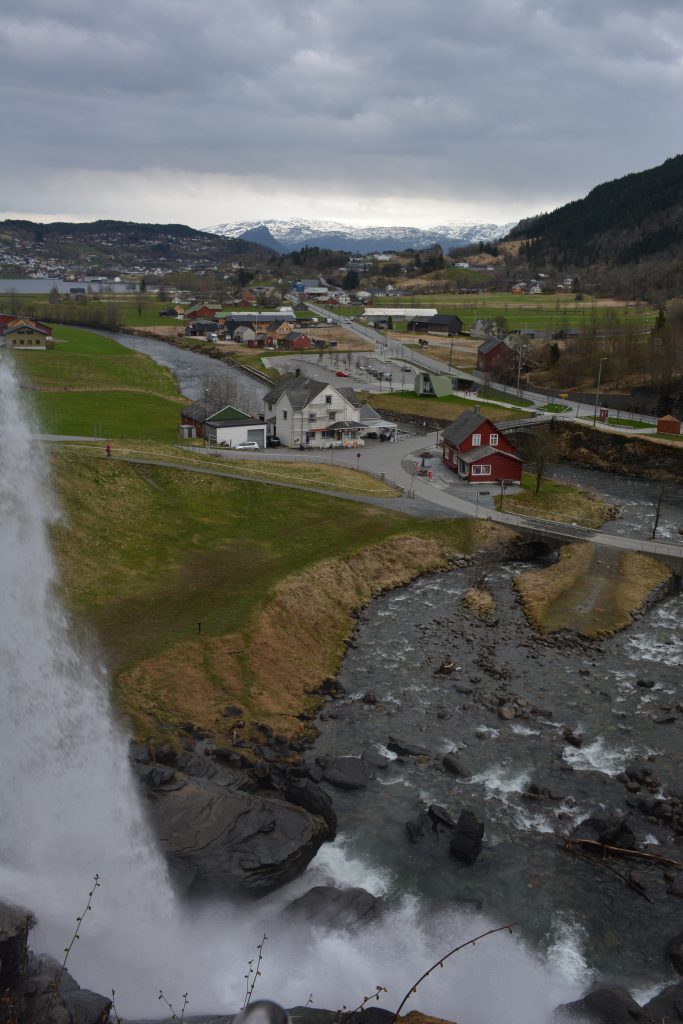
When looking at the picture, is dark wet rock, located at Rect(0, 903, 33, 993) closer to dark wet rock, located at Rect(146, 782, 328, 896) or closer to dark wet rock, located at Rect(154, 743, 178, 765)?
dark wet rock, located at Rect(146, 782, 328, 896)

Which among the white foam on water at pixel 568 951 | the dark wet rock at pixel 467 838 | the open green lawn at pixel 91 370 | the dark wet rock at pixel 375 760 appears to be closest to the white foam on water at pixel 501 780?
the dark wet rock at pixel 467 838

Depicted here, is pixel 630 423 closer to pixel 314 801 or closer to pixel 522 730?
pixel 522 730

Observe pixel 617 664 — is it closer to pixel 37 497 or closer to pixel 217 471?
pixel 37 497

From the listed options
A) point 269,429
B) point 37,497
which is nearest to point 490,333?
point 269,429

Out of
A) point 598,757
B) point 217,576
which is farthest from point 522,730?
point 217,576

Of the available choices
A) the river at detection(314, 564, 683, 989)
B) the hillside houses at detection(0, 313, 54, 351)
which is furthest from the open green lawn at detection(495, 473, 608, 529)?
the hillside houses at detection(0, 313, 54, 351)

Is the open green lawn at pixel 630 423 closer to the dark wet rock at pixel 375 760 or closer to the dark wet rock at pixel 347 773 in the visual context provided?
the dark wet rock at pixel 375 760
